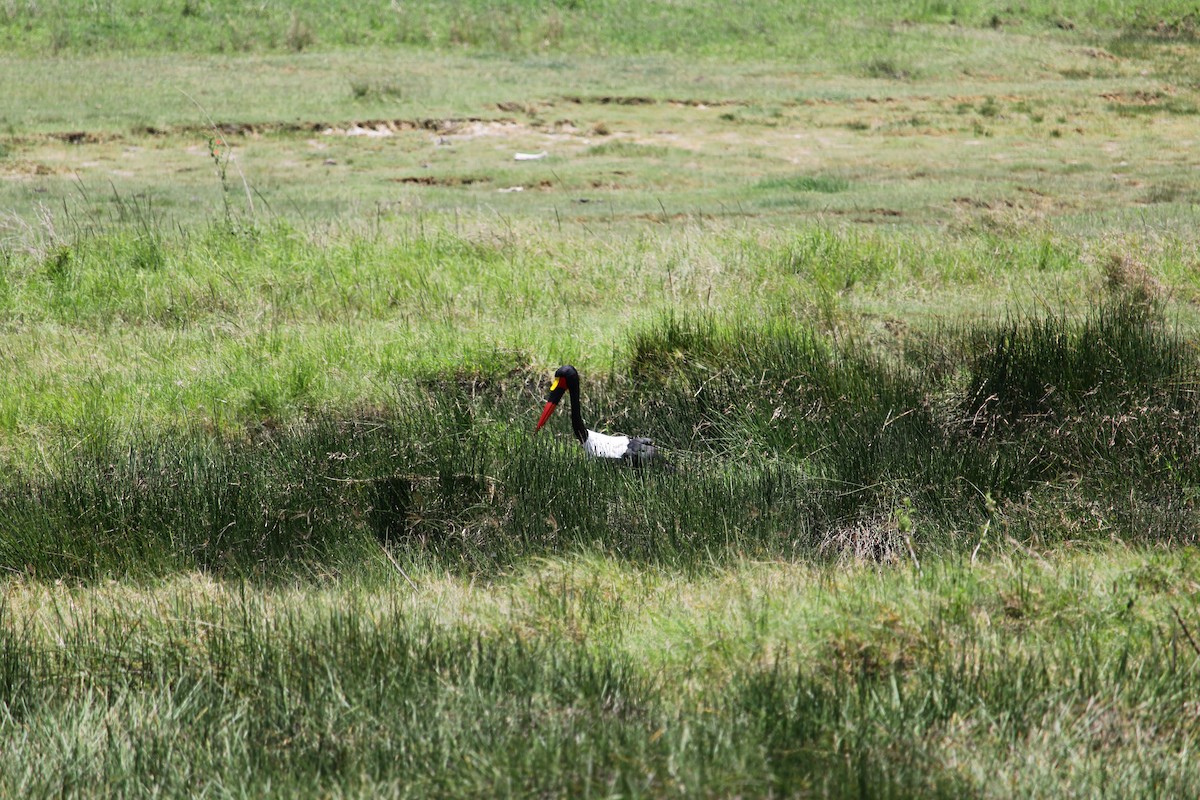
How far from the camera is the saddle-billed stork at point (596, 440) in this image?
6727mm

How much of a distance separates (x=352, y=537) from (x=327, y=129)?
1486 cm

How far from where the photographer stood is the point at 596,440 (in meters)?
6.92

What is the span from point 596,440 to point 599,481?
23.0 inches

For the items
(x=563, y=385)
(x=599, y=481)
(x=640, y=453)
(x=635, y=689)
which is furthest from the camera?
(x=563, y=385)

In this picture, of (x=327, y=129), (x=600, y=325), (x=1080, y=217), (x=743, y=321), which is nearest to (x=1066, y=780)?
(x=743, y=321)

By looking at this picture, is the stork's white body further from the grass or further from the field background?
the grass

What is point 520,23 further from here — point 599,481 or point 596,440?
point 599,481

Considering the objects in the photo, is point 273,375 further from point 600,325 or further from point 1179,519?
point 1179,519

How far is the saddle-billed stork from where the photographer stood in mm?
6727

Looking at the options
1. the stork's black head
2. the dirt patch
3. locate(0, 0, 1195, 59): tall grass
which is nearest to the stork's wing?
the stork's black head

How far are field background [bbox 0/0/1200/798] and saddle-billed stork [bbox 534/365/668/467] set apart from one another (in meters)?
0.28

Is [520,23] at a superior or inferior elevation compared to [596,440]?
superior

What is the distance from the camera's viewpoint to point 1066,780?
3.30 meters

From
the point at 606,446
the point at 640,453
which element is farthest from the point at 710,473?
the point at 606,446
